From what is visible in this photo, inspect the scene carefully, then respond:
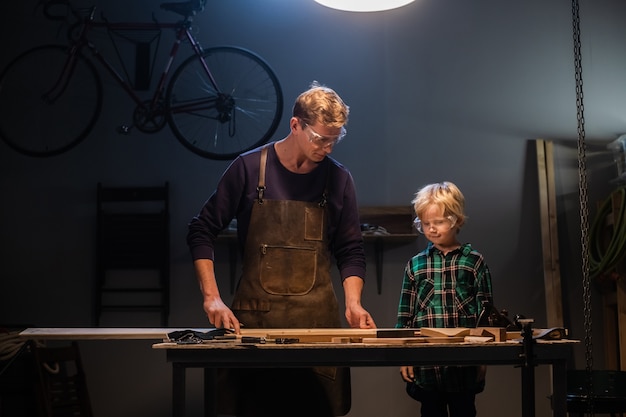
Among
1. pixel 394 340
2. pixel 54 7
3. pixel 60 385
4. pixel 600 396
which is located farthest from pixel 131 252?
pixel 394 340

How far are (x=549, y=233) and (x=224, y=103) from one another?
7.67ft

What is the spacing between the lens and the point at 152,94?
5754 millimetres

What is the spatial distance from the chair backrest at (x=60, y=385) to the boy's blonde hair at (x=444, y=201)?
270 centimetres

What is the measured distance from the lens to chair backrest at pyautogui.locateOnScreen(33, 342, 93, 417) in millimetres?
5055

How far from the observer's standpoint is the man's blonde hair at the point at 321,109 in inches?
123

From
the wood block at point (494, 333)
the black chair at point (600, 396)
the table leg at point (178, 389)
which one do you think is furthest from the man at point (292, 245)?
the black chair at point (600, 396)

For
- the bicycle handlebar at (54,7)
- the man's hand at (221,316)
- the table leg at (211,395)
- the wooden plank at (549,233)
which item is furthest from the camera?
the bicycle handlebar at (54,7)

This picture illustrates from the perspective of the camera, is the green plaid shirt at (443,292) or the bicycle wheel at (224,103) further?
the bicycle wheel at (224,103)

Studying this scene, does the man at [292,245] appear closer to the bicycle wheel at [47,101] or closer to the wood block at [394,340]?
the wood block at [394,340]

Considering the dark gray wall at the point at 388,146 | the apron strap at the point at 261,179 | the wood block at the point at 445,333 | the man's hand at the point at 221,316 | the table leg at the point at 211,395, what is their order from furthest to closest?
the dark gray wall at the point at 388,146
the apron strap at the point at 261,179
the table leg at the point at 211,395
the man's hand at the point at 221,316
the wood block at the point at 445,333

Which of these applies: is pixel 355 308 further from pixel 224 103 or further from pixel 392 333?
pixel 224 103

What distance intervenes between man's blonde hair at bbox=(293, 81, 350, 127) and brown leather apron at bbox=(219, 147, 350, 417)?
0.25m

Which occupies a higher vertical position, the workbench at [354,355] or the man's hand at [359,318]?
the man's hand at [359,318]

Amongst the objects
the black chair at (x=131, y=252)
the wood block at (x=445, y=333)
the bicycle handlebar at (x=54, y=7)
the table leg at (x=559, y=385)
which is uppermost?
the bicycle handlebar at (x=54, y=7)
